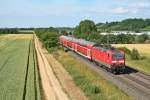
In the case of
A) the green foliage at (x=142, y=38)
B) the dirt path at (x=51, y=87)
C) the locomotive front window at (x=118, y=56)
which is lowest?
the green foliage at (x=142, y=38)

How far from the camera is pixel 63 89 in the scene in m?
34.0

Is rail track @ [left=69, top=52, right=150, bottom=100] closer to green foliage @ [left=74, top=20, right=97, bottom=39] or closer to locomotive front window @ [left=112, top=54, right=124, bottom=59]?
locomotive front window @ [left=112, top=54, right=124, bottom=59]

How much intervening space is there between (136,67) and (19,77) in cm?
1729

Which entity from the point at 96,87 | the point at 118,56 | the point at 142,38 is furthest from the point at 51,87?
the point at 142,38

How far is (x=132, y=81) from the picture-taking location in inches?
1485

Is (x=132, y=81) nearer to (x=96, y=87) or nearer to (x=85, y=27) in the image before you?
(x=96, y=87)

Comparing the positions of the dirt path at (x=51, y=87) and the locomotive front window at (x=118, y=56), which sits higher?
the locomotive front window at (x=118, y=56)

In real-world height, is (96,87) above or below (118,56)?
below

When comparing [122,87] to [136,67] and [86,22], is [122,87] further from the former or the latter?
[86,22]

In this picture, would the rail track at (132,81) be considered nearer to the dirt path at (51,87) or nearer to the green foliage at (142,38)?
the dirt path at (51,87)

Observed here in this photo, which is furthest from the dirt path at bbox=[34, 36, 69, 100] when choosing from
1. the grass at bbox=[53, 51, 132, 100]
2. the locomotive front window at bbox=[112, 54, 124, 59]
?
the locomotive front window at bbox=[112, 54, 124, 59]

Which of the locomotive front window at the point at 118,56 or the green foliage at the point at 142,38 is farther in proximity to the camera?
the green foliage at the point at 142,38

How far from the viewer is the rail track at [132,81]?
102ft

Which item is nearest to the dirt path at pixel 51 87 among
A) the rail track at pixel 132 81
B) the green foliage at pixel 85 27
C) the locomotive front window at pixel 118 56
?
the rail track at pixel 132 81
